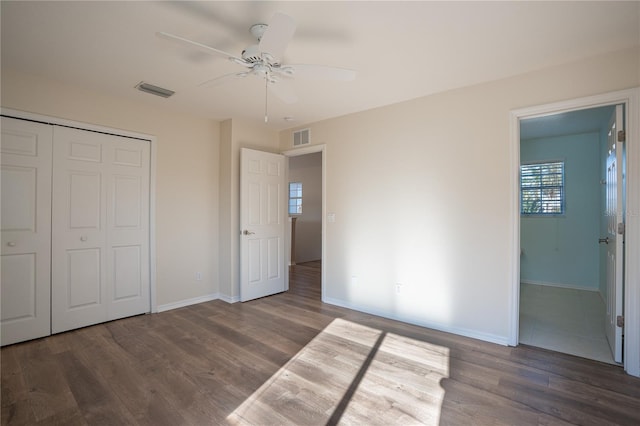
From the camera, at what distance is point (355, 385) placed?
227 centimetres

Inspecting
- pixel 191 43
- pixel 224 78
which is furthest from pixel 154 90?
pixel 191 43

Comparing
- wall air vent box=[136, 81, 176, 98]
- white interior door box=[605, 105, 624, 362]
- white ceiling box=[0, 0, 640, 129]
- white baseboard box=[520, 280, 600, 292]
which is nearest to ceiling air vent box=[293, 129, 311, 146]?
white ceiling box=[0, 0, 640, 129]

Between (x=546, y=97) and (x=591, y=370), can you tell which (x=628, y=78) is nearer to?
(x=546, y=97)

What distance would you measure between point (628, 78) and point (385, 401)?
3112 millimetres

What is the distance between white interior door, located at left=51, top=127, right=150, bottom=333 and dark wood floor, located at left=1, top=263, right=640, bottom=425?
311 mm

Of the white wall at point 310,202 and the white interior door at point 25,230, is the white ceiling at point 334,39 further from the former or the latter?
the white wall at point 310,202

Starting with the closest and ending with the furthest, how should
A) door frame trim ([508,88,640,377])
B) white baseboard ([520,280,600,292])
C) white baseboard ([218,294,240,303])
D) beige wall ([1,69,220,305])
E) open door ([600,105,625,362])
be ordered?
door frame trim ([508,88,640,377])
open door ([600,105,625,362])
beige wall ([1,69,220,305])
white baseboard ([218,294,240,303])
white baseboard ([520,280,600,292])

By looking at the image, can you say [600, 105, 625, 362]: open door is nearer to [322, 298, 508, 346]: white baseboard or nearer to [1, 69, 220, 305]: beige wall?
[322, 298, 508, 346]: white baseboard

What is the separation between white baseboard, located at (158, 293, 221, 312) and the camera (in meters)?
3.98

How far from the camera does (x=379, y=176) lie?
3.82m

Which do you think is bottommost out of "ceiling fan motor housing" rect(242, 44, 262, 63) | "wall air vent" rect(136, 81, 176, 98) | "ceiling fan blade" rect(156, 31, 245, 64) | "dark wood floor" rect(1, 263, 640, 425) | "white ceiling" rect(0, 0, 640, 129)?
"dark wood floor" rect(1, 263, 640, 425)

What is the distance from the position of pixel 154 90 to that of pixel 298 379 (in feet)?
10.6

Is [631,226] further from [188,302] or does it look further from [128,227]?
[128,227]

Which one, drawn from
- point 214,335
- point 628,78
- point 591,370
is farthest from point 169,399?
point 628,78
